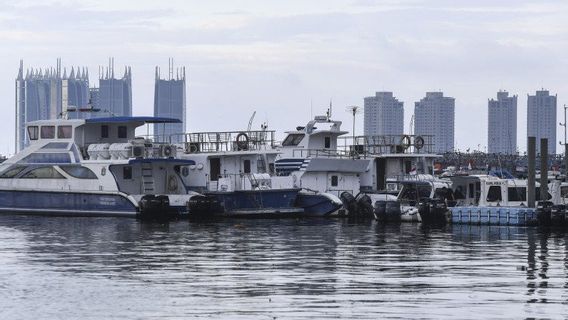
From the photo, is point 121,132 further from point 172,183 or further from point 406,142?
point 406,142

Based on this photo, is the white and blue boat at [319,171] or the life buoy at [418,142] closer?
the white and blue boat at [319,171]

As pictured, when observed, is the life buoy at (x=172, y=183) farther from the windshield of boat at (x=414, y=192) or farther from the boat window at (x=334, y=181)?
the windshield of boat at (x=414, y=192)

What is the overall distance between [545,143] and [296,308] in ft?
97.2

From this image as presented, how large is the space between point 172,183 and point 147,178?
4.30 ft

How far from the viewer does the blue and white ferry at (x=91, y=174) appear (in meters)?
61.2

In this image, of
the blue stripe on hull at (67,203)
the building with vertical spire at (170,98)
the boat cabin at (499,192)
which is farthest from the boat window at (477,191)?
the building with vertical spire at (170,98)

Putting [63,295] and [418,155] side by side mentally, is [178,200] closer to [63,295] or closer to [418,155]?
[418,155]

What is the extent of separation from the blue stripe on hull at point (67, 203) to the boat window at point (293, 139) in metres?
10.4

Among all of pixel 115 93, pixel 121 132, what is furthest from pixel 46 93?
pixel 121 132

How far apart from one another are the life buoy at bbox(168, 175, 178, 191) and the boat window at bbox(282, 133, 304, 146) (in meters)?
6.57

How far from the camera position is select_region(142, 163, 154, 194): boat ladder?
63.4m

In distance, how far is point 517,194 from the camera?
188 ft

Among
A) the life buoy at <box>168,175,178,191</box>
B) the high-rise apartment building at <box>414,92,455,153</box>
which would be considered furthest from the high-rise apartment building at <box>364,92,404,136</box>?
the life buoy at <box>168,175,178,191</box>

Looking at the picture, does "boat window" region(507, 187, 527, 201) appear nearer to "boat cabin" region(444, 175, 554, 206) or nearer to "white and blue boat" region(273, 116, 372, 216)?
"boat cabin" region(444, 175, 554, 206)
